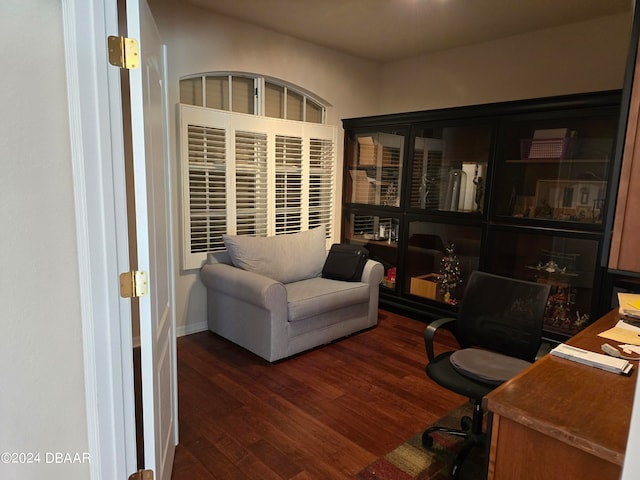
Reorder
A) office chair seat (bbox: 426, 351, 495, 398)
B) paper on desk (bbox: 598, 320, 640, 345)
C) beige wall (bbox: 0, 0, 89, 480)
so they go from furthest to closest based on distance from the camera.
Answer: office chair seat (bbox: 426, 351, 495, 398), paper on desk (bbox: 598, 320, 640, 345), beige wall (bbox: 0, 0, 89, 480)

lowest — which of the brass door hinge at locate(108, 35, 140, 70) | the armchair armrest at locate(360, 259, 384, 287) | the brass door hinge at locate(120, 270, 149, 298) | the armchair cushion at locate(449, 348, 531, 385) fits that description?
the armchair cushion at locate(449, 348, 531, 385)

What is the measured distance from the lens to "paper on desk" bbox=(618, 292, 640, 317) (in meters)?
1.88

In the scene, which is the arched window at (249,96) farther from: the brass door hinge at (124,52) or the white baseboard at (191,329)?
the brass door hinge at (124,52)

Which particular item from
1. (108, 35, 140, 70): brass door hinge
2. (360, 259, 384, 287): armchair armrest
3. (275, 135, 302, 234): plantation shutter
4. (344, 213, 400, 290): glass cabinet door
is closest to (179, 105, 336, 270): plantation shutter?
(275, 135, 302, 234): plantation shutter

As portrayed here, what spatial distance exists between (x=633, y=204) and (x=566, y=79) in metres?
3.15

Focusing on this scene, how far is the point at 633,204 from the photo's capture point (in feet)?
3.04

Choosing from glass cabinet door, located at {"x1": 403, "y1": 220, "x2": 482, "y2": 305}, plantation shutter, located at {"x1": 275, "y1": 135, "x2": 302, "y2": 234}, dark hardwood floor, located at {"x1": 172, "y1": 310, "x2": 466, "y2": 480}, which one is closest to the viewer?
dark hardwood floor, located at {"x1": 172, "y1": 310, "x2": 466, "y2": 480}

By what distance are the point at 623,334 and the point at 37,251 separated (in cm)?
223

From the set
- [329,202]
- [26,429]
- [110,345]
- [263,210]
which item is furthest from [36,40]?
[329,202]

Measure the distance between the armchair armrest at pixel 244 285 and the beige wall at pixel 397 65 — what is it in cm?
28

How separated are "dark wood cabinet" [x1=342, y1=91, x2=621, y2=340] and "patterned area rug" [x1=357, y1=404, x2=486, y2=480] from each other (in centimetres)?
158

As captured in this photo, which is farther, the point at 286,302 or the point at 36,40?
the point at 286,302

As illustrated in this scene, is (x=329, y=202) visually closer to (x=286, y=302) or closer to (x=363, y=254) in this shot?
(x=363, y=254)

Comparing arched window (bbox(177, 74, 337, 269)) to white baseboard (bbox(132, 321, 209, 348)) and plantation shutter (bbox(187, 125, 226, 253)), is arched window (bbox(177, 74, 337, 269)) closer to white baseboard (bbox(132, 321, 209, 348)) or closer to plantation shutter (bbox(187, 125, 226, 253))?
plantation shutter (bbox(187, 125, 226, 253))
